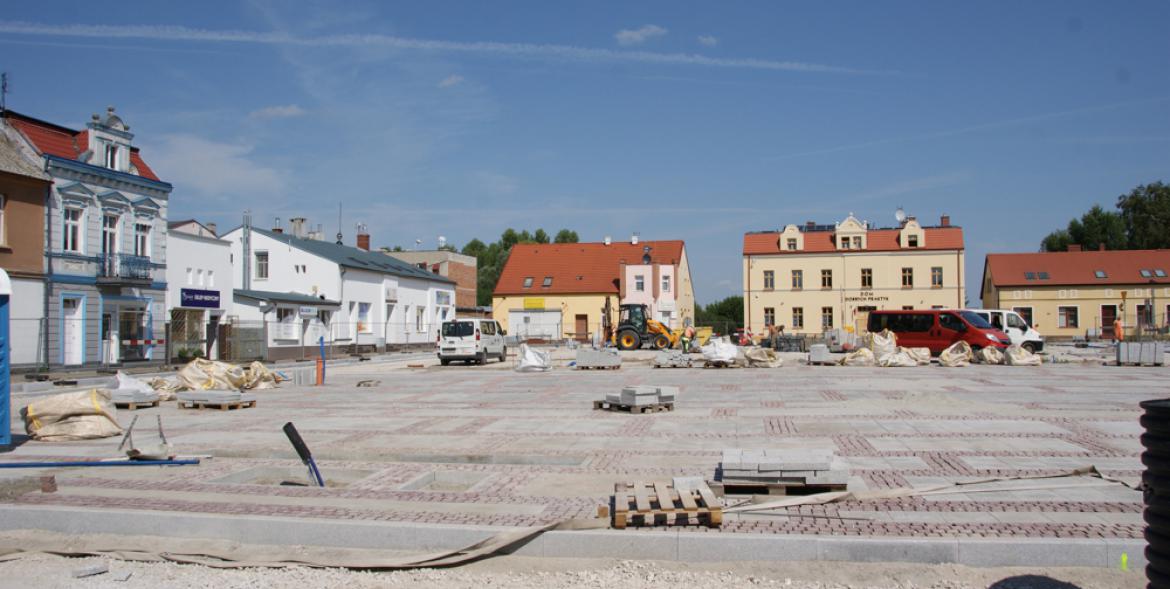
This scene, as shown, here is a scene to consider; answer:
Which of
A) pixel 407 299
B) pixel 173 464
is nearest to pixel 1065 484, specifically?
pixel 173 464

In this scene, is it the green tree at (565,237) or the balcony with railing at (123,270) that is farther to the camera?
the green tree at (565,237)

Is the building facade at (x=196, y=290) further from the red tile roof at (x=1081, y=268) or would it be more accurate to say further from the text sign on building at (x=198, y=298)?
the red tile roof at (x=1081, y=268)

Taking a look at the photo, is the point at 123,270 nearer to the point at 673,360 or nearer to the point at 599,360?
the point at 599,360

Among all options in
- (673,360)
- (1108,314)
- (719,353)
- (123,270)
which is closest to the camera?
(719,353)

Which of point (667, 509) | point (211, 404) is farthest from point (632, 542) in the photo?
point (211, 404)

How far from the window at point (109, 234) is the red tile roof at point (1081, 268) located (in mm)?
58971

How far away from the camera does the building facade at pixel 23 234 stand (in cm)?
2695

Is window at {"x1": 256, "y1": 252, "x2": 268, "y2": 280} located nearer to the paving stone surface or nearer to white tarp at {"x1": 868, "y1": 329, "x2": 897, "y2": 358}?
the paving stone surface

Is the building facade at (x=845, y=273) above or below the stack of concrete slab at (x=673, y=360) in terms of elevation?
above

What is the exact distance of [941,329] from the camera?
112 ft

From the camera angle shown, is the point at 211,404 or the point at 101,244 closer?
the point at 211,404

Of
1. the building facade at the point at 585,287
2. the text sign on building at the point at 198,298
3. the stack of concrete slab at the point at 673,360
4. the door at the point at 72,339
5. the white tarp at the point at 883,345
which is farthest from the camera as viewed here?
the building facade at the point at 585,287

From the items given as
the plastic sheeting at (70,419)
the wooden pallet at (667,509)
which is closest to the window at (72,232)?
the plastic sheeting at (70,419)

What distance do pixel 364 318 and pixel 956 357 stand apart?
34.1m
